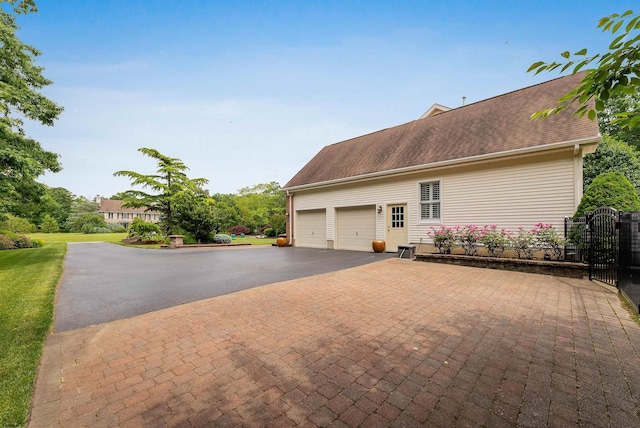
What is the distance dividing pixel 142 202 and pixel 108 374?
22260 mm

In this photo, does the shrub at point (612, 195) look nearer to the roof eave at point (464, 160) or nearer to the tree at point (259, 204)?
the roof eave at point (464, 160)

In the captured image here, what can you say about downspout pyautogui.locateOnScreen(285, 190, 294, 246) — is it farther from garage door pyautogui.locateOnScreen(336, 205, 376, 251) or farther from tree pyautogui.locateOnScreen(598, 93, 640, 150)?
tree pyautogui.locateOnScreen(598, 93, 640, 150)

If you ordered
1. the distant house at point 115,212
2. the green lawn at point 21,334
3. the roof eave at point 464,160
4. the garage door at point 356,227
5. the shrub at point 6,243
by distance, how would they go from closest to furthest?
the green lawn at point 21,334 < the roof eave at point 464,160 < the garage door at point 356,227 < the shrub at point 6,243 < the distant house at point 115,212

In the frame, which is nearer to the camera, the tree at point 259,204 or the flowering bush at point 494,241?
the flowering bush at point 494,241

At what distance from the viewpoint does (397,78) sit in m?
13.6

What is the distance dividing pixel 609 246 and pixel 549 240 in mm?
1480

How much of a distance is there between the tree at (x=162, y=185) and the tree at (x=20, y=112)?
27.9 feet

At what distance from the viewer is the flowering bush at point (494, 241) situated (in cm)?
823

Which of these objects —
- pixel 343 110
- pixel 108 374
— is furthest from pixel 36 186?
pixel 343 110

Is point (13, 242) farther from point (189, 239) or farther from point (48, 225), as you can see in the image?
point (48, 225)

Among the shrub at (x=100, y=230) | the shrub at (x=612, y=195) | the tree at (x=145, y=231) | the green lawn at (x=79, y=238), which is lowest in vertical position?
the green lawn at (x=79, y=238)

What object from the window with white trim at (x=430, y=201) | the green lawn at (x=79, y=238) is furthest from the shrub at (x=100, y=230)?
the window with white trim at (x=430, y=201)

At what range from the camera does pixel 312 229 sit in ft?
51.8

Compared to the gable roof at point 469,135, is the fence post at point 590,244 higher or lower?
lower
